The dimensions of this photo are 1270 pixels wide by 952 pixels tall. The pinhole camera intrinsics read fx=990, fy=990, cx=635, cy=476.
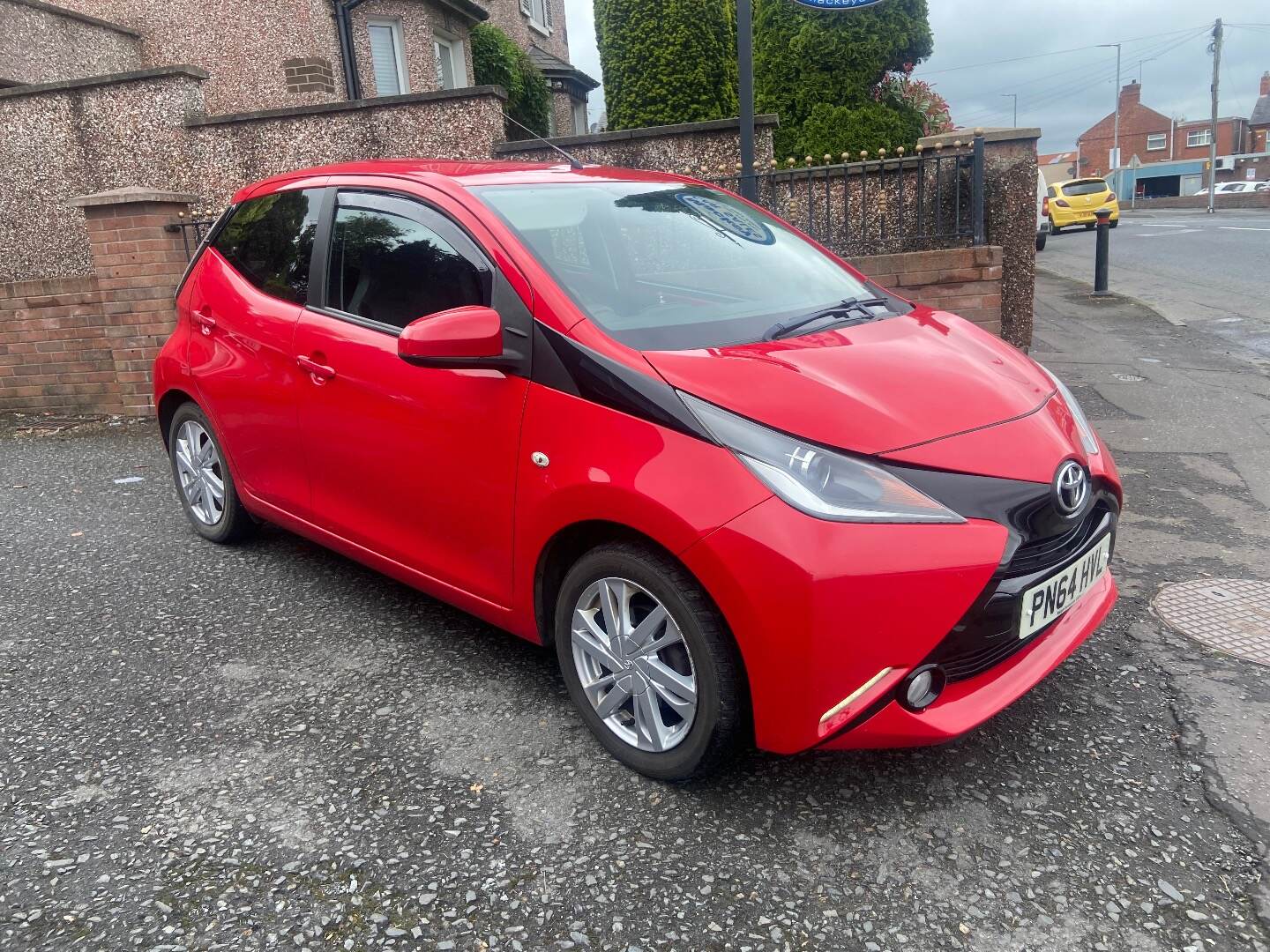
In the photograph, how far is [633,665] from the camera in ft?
8.81

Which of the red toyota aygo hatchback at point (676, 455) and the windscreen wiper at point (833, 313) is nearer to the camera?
the red toyota aygo hatchback at point (676, 455)

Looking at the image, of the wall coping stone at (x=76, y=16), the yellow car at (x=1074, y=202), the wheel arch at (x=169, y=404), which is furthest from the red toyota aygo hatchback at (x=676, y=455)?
the yellow car at (x=1074, y=202)

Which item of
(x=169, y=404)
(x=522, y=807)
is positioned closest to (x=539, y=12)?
(x=169, y=404)

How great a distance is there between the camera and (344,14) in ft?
44.8

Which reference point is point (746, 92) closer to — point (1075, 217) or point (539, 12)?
point (539, 12)

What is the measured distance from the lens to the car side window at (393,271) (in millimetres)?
3195

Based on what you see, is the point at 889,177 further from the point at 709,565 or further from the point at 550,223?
the point at 709,565

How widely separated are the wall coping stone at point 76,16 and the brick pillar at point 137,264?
21.9 ft

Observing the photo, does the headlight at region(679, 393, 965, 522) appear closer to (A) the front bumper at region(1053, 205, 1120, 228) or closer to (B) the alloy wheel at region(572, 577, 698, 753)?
(B) the alloy wheel at region(572, 577, 698, 753)

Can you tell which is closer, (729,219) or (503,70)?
(729,219)

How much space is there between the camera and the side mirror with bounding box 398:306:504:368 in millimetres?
2834

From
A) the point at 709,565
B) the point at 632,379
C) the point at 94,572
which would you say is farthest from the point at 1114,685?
the point at 94,572

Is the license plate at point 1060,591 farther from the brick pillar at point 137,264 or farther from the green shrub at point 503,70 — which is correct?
the green shrub at point 503,70

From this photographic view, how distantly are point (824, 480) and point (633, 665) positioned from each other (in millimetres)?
743
